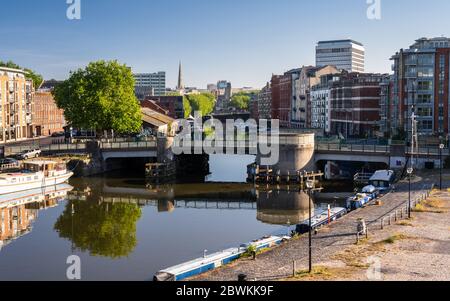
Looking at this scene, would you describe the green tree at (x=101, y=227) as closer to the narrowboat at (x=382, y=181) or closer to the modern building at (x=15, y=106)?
the narrowboat at (x=382, y=181)

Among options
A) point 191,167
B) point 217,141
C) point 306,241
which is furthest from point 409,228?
point 191,167

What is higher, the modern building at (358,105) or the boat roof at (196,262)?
the modern building at (358,105)

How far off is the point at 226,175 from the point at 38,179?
30.0 metres

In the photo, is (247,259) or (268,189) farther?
(268,189)

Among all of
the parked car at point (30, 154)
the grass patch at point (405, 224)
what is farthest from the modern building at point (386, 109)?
the grass patch at point (405, 224)

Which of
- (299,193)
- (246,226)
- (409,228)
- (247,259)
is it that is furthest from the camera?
(299,193)

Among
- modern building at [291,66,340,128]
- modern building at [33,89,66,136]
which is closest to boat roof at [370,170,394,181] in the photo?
modern building at [33,89,66,136]

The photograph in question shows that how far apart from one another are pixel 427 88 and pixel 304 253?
7510cm

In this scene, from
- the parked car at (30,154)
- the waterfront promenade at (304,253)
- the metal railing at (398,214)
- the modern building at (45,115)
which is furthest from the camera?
the modern building at (45,115)

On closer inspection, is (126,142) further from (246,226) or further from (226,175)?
(246,226)

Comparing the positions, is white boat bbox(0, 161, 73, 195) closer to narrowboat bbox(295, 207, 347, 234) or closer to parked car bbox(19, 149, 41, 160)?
parked car bbox(19, 149, 41, 160)

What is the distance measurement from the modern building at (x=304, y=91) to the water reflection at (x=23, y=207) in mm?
106936

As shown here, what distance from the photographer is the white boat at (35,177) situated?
68131mm

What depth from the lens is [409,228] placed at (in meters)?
42.4
